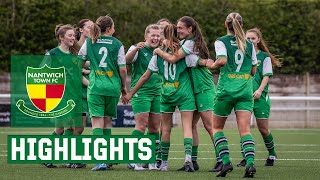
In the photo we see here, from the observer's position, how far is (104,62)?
1449 centimetres

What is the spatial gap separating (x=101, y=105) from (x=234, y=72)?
2282 millimetres

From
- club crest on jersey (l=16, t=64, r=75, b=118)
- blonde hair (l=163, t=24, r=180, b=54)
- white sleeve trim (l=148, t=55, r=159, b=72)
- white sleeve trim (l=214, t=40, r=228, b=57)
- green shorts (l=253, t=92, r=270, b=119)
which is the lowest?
green shorts (l=253, t=92, r=270, b=119)

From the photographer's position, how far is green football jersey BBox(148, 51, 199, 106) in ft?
47.2

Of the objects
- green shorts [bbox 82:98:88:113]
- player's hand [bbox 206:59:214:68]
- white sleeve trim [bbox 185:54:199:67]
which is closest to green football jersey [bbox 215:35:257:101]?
player's hand [bbox 206:59:214:68]

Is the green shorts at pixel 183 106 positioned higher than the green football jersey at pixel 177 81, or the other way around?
the green football jersey at pixel 177 81

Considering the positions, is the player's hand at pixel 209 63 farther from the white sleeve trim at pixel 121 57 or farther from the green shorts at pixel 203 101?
the white sleeve trim at pixel 121 57

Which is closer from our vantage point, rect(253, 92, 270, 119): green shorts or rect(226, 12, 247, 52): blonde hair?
rect(226, 12, 247, 52): blonde hair

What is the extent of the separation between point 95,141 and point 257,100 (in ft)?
11.0

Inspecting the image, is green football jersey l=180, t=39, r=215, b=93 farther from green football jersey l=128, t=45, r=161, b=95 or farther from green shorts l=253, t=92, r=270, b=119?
green shorts l=253, t=92, r=270, b=119

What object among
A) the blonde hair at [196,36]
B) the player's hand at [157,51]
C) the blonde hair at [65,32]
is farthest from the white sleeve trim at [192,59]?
the blonde hair at [65,32]

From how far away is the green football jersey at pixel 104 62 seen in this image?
14.5 m

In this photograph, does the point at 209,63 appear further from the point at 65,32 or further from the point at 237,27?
the point at 65,32

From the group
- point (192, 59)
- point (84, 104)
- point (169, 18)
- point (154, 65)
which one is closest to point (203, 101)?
point (192, 59)

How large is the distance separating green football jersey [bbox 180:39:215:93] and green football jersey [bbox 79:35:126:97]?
3.22ft
